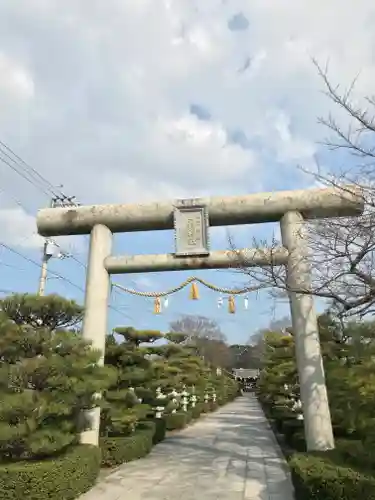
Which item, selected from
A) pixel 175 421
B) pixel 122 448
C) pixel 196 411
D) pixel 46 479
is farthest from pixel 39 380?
pixel 196 411

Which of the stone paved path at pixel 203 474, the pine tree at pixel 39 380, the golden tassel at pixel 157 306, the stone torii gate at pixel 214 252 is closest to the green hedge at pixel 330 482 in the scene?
the stone paved path at pixel 203 474

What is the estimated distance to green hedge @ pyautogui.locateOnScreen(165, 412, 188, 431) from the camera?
42.8 ft

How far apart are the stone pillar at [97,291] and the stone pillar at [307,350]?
10.4ft

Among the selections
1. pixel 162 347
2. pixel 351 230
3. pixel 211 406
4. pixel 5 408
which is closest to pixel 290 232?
pixel 351 230

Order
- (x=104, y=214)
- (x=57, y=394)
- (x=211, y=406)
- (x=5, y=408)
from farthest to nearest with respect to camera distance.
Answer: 1. (x=211, y=406)
2. (x=104, y=214)
3. (x=57, y=394)
4. (x=5, y=408)

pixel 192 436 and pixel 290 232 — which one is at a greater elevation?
pixel 290 232

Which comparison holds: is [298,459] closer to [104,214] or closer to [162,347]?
[104,214]

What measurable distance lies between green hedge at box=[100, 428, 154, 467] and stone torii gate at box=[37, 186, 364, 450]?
0.52 metres

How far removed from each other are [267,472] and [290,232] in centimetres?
399

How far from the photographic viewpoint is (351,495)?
398cm

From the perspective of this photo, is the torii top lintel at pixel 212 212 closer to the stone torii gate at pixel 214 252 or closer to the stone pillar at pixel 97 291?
the stone torii gate at pixel 214 252

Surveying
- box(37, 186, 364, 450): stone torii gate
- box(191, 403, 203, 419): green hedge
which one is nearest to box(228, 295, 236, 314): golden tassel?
box(37, 186, 364, 450): stone torii gate

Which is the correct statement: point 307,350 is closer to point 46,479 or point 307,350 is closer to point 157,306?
point 157,306

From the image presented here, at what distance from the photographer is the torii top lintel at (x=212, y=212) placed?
6832mm
